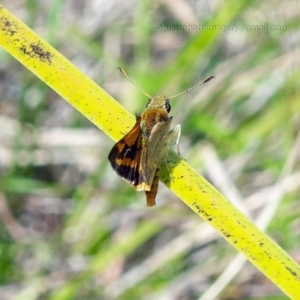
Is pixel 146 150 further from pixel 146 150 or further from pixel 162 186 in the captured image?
pixel 162 186

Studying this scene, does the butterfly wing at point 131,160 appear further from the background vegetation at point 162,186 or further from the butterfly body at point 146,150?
the background vegetation at point 162,186

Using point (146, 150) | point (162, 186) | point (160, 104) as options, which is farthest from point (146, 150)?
point (162, 186)

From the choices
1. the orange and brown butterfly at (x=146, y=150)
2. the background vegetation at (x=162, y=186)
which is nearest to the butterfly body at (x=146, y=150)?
the orange and brown butterfly at (x=146, y=150)

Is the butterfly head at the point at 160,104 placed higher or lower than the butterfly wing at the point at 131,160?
higher

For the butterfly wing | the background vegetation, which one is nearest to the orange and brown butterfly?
the butterfly wing

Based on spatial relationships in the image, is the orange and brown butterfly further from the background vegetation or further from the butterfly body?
the background vegetation

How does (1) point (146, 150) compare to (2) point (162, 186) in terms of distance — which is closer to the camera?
(1) point (146, 150)

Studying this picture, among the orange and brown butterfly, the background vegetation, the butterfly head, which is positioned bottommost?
the orange and brown butterfly
